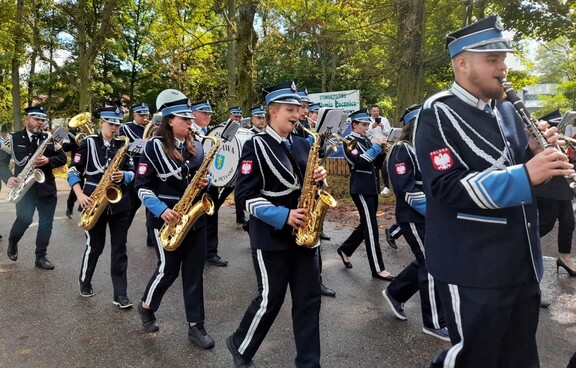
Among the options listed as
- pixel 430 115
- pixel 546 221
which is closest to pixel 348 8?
pixel 546 221

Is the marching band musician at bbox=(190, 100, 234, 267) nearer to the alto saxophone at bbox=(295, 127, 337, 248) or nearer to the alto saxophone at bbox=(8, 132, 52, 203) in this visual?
the alto saxophone at bbox=(8, 132, 52, 203)

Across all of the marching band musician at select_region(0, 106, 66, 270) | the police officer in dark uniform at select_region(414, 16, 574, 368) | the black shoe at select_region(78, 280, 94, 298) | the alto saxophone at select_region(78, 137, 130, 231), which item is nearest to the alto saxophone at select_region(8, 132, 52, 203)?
the marching band musician at select_region(0, 106, 66, 270)

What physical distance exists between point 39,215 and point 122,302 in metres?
2.49

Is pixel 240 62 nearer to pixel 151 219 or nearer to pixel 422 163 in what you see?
pixel 151 219

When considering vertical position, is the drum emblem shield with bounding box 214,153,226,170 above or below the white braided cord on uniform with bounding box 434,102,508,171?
below

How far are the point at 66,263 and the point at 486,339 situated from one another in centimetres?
605

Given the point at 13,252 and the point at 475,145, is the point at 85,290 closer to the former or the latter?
the point at 13,252

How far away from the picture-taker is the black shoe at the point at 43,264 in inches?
243

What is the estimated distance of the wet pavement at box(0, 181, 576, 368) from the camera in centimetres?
375

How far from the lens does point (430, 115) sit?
2.29m

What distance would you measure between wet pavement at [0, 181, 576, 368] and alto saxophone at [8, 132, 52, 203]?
3.40 ft

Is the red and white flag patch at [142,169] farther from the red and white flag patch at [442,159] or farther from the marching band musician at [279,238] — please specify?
the red and white flag patch at [442,159]

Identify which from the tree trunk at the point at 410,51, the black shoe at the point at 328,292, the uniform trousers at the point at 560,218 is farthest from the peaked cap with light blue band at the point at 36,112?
the tree trunk at the point at 410,51

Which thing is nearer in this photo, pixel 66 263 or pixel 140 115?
pixel 66 263
